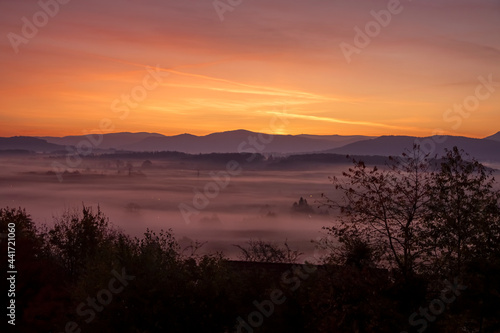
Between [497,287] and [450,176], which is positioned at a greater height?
[450,176]

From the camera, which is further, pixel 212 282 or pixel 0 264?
pixel 0 264

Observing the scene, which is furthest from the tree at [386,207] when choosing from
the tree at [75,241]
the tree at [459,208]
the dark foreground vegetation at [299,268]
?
the tree at [75,241]

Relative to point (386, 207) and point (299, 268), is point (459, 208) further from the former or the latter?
point (299, 268)

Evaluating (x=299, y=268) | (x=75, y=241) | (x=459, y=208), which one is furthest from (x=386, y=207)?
(x=75, y=241)

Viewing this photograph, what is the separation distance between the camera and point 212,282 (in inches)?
1437

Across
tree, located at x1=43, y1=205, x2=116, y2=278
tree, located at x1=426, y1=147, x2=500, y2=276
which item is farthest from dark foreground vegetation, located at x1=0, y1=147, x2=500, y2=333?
tree, located at x1=43, y1=205, x2=116, y2=278

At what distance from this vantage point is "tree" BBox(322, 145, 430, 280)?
34781 millimetres

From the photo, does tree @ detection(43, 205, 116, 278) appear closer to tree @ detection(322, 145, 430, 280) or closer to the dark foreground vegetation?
the dark foreground vegetation

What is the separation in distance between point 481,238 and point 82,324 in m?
Answer: 23.2

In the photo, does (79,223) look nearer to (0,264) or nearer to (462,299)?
(0,264)

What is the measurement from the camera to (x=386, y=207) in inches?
1404

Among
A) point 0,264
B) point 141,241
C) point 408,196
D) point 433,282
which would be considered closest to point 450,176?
point 408,196

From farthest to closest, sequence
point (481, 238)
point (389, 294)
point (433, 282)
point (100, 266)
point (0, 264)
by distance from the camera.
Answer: point (0, 264)
point (100, 266)
point (481, 238)
point (433, 282)
point (389, 294)

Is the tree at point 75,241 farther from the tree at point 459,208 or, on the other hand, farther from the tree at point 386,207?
the tree at point 459,208
